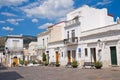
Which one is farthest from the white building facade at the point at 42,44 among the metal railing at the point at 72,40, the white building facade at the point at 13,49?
the metal railing at the point at 72,40

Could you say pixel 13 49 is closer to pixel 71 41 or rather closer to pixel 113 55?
pixel 71 41

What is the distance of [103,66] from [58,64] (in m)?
9.54

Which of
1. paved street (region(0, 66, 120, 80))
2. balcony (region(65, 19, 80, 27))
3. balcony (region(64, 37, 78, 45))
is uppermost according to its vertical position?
balcony (region(65, 19, 80, 27))

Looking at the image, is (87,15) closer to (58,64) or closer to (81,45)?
(81,45)

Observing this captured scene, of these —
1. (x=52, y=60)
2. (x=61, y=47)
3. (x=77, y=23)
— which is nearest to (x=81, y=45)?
(x=77, y=23)

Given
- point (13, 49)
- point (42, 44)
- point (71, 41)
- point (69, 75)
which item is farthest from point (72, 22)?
point (13, 49)

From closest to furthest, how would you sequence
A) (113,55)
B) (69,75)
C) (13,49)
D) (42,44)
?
(69,75) → (113,55) → (42,44) → (13,49)

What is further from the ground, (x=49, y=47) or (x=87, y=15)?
(x=87, y=15)

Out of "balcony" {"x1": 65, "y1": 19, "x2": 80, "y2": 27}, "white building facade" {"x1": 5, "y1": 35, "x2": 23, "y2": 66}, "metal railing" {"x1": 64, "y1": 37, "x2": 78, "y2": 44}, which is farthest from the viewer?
"white building facade" {"x1": 5, "y1": 35, "x2": 23, "y2": 66}

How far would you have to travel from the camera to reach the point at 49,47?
129 ft

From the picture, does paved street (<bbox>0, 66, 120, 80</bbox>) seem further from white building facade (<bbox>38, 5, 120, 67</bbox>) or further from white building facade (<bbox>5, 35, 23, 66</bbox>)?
white building facade (<bbox>5, 35, 23, 66</bbox>)

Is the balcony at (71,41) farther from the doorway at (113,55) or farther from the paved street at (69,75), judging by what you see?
the paved street at (69,75)

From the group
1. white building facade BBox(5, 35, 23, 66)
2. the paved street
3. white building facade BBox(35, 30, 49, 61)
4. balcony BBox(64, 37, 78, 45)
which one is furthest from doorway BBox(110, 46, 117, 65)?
white building facade BBox(5, 35, 23, 66)

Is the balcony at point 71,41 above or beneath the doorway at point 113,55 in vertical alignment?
above
